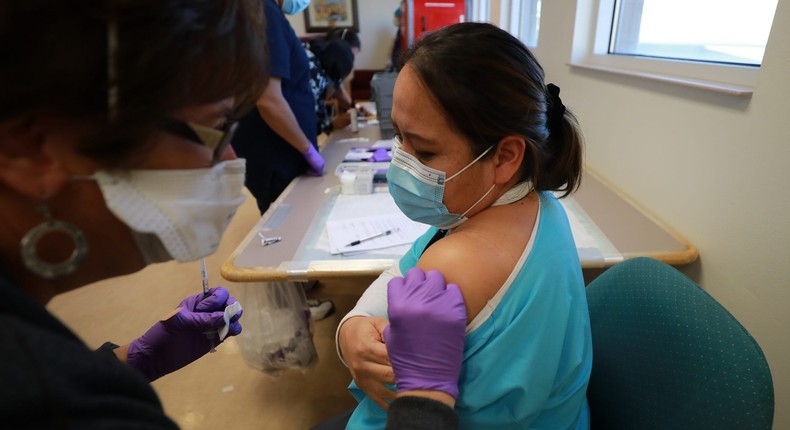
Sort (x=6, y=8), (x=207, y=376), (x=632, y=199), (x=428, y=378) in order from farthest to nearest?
1. (x=207, y=376)
2. (x=632, y=199)
3. (x=428, y=378)
4. (x=6, y=8)

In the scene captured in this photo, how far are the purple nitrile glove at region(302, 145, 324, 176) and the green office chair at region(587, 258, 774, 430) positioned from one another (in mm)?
1366

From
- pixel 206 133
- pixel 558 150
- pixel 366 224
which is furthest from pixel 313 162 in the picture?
pixel 206 133

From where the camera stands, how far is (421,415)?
63 centimetres

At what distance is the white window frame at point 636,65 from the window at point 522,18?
1245 millimetres

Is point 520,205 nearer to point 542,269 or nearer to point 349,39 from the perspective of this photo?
point 542,269

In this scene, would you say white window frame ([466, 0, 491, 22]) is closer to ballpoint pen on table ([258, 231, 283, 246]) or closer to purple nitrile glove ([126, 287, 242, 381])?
ballpoint pen on table ([258, 231, 283, 246])

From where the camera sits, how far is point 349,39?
12.8 ft

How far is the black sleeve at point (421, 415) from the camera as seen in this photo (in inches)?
24.4

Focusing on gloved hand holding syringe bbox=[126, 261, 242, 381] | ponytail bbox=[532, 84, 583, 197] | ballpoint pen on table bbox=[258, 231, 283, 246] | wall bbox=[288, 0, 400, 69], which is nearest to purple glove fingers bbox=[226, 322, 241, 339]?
gloved hand holding syringe bbox=[126, 261, 242, 381]

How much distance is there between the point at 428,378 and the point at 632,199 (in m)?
1.25

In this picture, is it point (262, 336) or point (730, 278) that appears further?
point (262, 336)

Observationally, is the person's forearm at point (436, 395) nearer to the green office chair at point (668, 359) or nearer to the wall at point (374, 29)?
the green office chair at point (668, 359)

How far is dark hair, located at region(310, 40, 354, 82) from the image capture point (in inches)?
108

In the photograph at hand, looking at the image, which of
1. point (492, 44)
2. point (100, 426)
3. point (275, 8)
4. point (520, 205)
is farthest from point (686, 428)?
point (275, 8)
